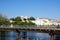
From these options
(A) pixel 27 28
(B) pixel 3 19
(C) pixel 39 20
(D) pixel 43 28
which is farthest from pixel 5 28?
(C) pixel 39 20

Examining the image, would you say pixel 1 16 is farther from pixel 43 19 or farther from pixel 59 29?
pixel 59 29

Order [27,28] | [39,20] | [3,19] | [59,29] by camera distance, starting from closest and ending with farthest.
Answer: [59,29]
[27,28]
[3,19]
[39,20]

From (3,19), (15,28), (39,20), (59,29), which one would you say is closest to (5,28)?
(15,28)

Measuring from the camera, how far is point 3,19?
5699 inches

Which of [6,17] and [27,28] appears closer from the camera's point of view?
[27,28]

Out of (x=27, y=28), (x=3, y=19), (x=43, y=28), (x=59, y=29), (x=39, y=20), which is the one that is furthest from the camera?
(x=39, y=20)

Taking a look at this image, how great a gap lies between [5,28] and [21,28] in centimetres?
661

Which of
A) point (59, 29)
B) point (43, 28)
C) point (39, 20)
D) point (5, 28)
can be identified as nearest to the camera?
point (59, 29)

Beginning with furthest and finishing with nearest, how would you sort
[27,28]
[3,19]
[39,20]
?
[39,20] < [3,19] < [27,28]

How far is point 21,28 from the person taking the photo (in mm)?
73562

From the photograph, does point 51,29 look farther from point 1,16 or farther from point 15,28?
point 1,16

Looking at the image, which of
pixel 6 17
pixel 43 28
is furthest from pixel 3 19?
pixel 43 28

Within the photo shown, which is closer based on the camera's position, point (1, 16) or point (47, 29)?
point (47, 29)

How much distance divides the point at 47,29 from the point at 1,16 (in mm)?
88051
